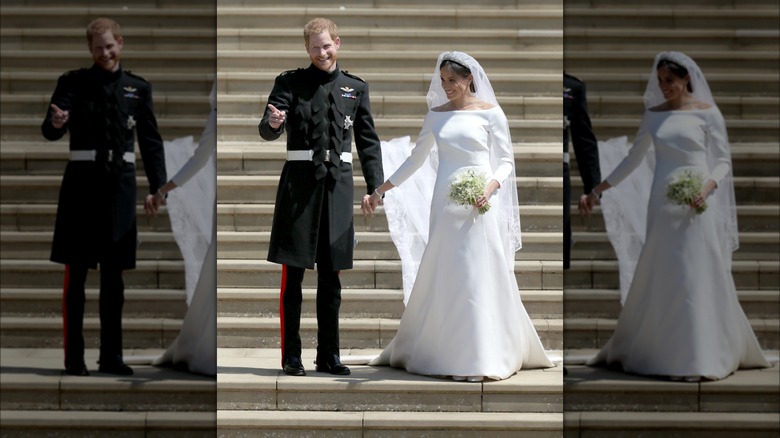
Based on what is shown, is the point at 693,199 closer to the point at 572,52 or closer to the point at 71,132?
the point at 572,52

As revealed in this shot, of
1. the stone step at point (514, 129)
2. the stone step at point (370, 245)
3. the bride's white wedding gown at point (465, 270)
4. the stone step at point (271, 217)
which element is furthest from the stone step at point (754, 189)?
the stone step at point (514, 129)

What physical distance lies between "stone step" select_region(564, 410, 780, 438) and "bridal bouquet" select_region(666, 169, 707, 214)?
0.21 meters

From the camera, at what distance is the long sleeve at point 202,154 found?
2.06 feet

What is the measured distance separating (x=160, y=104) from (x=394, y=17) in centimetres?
521

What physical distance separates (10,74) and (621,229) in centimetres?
45

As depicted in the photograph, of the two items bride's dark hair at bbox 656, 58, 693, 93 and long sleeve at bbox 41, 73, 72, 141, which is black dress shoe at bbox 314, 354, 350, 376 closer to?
long sleeve at bbox 41, 73, 72, 141

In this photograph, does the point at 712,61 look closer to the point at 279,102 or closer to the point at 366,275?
the point at 279,102

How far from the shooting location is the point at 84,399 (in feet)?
2.35

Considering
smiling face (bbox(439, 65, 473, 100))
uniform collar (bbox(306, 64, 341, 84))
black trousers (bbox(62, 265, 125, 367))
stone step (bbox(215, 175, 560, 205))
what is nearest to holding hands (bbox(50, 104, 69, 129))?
black trousers (bbox(62, 265, 125, 367))

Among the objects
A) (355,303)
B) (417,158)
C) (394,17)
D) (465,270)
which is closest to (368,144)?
(417,158)

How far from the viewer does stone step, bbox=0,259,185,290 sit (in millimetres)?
656

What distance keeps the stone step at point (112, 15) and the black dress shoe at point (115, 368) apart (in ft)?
0.71

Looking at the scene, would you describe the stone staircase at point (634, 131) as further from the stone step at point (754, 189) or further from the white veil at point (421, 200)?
the white veil at point (421, 200)

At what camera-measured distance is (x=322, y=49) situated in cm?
403
